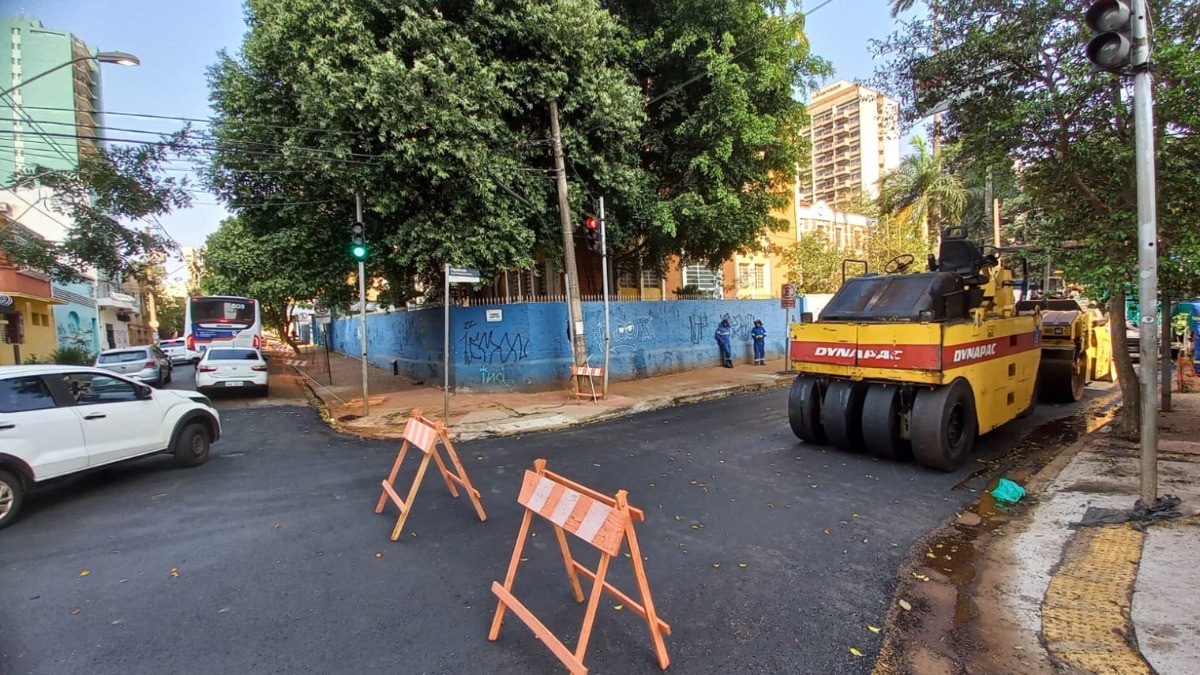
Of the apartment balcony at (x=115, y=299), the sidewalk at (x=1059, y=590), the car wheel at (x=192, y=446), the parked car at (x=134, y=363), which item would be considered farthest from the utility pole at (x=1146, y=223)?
the apartment balcony at (x=115, y=299)

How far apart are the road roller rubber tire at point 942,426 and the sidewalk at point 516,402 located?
5.63m

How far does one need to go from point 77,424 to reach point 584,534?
6363mm

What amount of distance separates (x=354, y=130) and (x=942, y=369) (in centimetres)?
1050

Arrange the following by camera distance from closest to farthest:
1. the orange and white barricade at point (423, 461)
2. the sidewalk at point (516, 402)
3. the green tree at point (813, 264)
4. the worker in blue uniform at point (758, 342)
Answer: the orange and white barricade at point (423, 461)
the sidewalk at point (516, 402)
the worker in blue uniform at point (758, 342)
the green tree at point (813, 264)

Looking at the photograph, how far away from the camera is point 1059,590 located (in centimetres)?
364

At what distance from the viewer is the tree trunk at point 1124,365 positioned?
676cm

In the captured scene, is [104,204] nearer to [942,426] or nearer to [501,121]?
[501,121]

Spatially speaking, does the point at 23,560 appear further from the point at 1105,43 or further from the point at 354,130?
the point at 1105,43

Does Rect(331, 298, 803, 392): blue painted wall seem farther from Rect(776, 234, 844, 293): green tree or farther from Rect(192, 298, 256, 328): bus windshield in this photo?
Rect(192, 298, 256, 328): bus windshield

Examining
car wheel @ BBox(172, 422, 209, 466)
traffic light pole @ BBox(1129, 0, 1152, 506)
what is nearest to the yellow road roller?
traffic light pole @ BBox(1129, 0, 1152, 506)

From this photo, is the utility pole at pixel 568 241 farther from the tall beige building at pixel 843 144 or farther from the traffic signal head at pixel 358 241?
the tall beige building at pixel 843 144

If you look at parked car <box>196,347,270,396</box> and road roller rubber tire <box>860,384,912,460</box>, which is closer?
road roller rubber tire <box>860,384,912,460</box>

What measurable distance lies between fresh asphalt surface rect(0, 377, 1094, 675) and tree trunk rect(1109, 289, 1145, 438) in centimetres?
299

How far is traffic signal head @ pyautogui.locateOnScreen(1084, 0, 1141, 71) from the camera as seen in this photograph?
4223 mm
